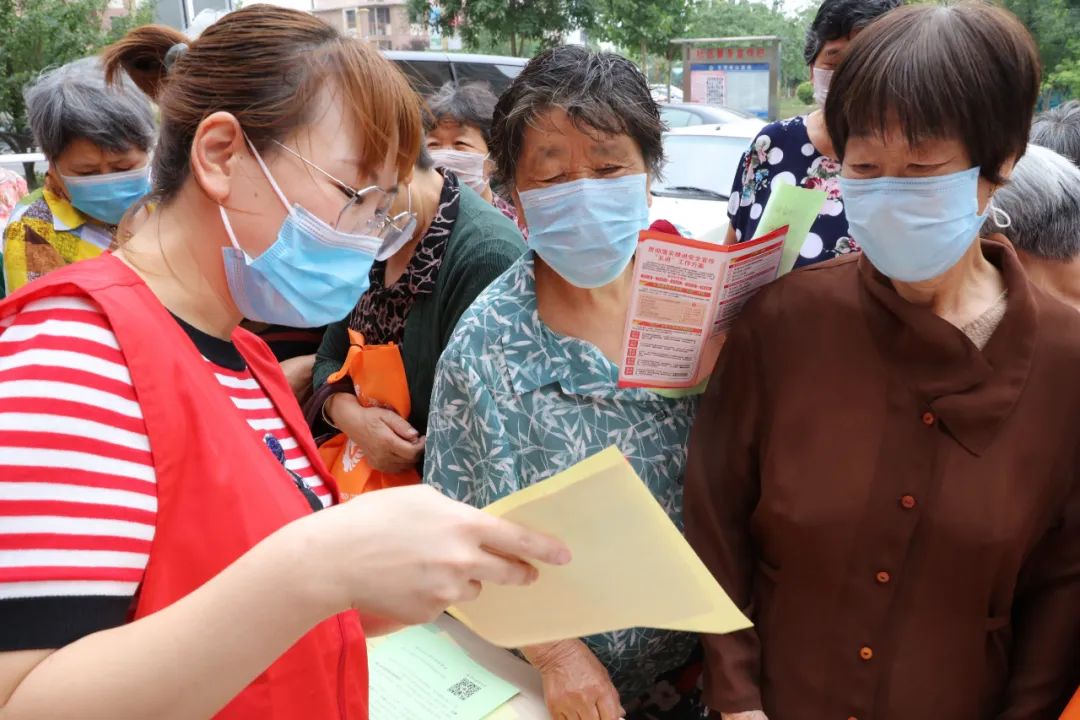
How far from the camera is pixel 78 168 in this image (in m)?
2.87

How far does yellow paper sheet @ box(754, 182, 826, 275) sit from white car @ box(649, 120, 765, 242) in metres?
4.55

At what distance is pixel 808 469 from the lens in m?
1.37

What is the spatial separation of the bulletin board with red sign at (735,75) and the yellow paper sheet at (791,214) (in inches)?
362

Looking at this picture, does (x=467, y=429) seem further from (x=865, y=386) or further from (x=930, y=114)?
(x=930, y=114)

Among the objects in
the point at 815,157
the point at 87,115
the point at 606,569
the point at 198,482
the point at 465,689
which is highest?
the point at 87,115

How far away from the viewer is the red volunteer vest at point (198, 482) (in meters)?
0.88

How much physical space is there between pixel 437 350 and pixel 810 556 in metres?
1.08

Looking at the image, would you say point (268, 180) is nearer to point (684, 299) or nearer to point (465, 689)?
point (684, 299)

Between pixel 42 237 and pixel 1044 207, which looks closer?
pixel 1044 207

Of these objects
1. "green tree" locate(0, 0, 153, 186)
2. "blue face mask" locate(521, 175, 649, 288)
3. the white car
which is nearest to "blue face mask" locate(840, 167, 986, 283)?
"blue face mask" locate(521, 175, 649, 288)

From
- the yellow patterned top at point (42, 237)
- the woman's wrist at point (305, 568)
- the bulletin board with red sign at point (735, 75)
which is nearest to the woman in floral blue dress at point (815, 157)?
the woman's wrist at point (305, 568)

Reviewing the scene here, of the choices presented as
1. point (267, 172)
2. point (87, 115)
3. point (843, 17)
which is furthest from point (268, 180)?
point (87, 115)

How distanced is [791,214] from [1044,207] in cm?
69

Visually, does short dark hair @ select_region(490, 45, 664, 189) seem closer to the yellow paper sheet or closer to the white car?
the yellow paper sheet
